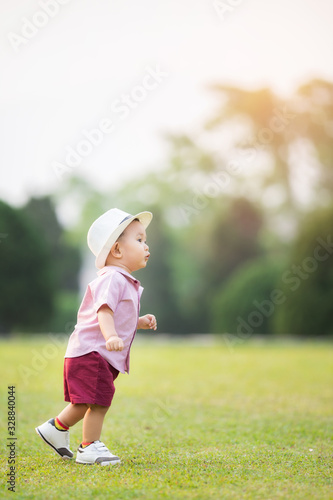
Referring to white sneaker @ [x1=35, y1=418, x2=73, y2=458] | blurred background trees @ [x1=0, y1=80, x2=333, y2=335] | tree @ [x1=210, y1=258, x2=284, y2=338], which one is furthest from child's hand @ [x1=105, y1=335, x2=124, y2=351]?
blurred background trees @ [x1=0, y1=80, x2=333, y2=335]

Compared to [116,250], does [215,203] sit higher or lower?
higher

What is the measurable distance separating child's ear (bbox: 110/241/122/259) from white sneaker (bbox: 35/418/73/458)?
0.94 metres

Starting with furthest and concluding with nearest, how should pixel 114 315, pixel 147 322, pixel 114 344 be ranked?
pixel 147 322, pixel 114 315, pixel 114 344

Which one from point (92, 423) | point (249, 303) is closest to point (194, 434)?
point (92, 423)

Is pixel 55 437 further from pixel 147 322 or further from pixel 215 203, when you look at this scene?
pixel 215 203

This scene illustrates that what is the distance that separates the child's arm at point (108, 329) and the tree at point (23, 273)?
13.4 meters

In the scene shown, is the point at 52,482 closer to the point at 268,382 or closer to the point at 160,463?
the point at 160,463

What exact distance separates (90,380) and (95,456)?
1.22ft

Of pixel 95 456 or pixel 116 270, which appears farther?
pixel 116 270

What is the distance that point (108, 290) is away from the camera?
131 inches

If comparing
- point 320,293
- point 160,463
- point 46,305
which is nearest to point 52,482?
point 160,463

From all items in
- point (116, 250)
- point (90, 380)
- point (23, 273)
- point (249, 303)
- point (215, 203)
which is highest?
point (215, 203)

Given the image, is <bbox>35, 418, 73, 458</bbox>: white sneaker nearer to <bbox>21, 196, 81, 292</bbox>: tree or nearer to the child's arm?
the child's arm

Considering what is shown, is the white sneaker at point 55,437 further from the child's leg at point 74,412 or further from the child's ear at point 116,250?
the child's ear at point 116,250
